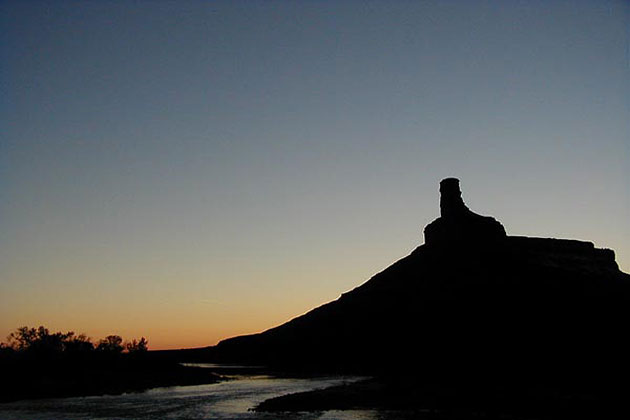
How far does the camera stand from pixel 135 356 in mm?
118188

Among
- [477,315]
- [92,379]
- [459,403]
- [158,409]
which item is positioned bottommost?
[459,403]

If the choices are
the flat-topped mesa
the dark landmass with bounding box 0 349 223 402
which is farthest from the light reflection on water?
the flat-topped mesa

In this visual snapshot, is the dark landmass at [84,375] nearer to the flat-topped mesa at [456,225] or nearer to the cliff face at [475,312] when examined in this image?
the cliff face at [475,312]

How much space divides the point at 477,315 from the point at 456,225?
43829 mm

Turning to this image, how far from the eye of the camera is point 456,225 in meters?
156

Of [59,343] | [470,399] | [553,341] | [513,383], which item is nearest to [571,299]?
[553,341]

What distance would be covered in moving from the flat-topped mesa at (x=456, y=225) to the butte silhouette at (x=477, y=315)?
13.5 inches

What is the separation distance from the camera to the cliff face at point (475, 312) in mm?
88606

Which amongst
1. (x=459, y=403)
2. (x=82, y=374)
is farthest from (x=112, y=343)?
(x=459, y=403)

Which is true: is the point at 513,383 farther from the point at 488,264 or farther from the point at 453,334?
the point at 488,264

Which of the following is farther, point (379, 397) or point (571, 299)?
point (571, 299)

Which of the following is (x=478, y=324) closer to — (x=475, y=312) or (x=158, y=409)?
(x=475, y=312)

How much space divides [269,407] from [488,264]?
86.9 meters

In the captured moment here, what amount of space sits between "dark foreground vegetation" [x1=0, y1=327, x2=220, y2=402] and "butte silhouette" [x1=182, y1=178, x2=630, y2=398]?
51418 millimetres
